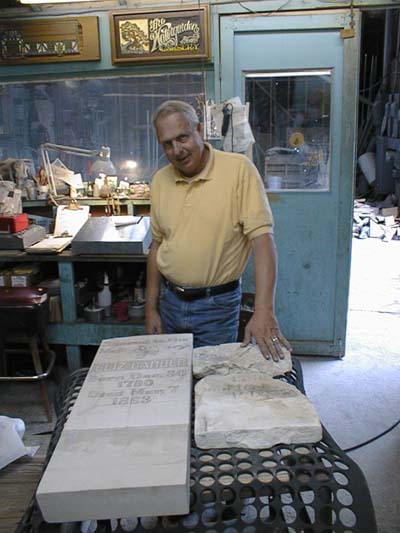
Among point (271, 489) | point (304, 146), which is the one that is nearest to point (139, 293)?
point (304, 146)

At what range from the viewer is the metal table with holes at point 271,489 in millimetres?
968

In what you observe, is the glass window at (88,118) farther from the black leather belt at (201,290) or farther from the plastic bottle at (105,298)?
the black leather belt at (201,290)

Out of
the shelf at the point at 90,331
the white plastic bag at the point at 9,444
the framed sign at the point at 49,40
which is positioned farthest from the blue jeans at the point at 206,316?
the framed sign at the point at 49,40

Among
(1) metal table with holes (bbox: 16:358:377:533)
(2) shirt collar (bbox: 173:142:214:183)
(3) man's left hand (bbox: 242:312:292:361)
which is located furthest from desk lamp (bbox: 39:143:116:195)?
(1) metal table with holes (bbox: 16:358:377:533)

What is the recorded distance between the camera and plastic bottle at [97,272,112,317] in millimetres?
2947

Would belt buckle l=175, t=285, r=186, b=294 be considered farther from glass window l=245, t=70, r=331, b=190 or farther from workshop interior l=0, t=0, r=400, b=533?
glass window l=245, t=70, r=331, b=190

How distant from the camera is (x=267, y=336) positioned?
4.90ft

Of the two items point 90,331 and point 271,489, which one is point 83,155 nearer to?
point 90,331

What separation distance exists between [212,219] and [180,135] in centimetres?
30

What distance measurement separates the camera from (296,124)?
295 cm

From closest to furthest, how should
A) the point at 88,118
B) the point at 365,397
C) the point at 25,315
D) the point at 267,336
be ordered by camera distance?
the point at 267,336
the point at 25,315
the point at 365,397
the point at 88,118

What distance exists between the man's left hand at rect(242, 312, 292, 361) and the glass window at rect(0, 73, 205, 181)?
183 cm

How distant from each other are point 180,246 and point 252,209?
0.28m

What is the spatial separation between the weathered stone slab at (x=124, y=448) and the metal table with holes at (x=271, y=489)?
0.07 m
